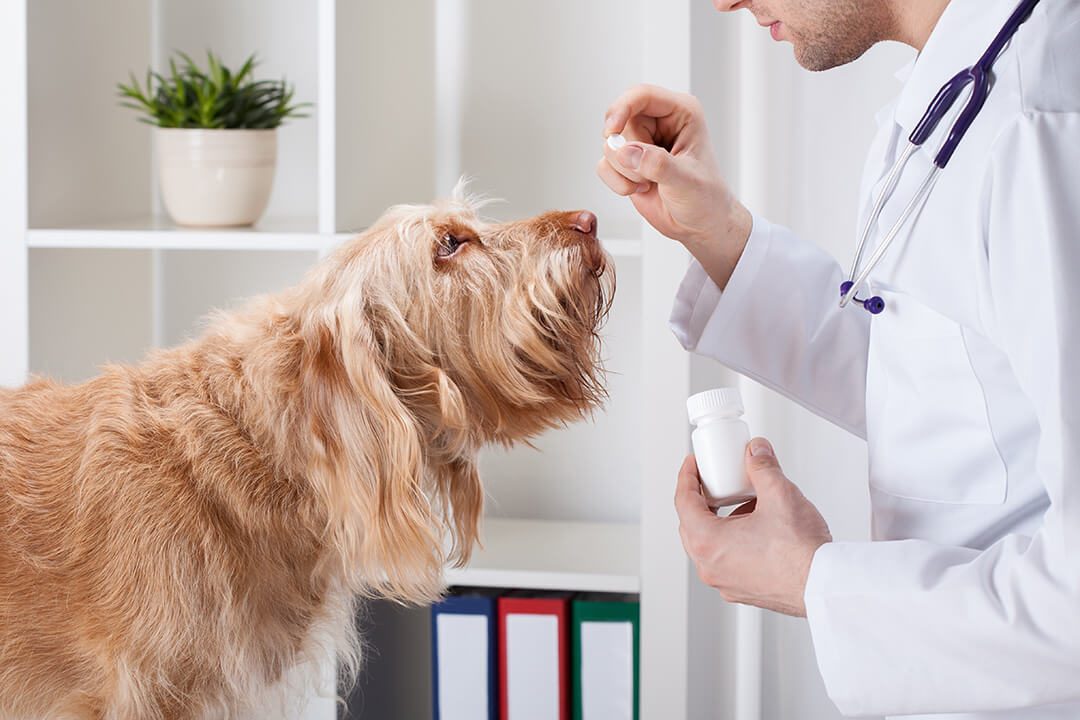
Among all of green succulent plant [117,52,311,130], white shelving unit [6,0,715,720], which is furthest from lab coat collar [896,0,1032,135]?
green succulent plant [117,52,311,130]

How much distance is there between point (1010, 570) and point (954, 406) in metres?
0.17

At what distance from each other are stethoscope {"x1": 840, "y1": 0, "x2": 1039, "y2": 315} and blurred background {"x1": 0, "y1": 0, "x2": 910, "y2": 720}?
0.50 metres

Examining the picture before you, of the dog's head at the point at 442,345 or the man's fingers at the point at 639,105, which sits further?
the man's fingers at the point at 639,105

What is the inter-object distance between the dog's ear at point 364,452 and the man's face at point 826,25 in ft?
1.61

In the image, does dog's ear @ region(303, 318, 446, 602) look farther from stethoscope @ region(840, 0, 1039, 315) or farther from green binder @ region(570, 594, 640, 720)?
green binder @ region(570, 594, 640, 720)

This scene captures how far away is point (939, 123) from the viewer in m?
0.90

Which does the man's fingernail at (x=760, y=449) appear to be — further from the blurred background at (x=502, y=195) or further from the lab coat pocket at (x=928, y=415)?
the blurred background at (x=502, y=195)

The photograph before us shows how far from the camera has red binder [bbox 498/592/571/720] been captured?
1.71 meters

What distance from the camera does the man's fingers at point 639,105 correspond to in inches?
48.1

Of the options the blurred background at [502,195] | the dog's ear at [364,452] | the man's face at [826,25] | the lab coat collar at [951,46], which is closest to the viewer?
the lab coat collar at [951,46]

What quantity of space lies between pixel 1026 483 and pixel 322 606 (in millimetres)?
693

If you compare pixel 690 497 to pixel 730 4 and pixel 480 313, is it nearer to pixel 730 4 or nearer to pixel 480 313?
pixel 480 313

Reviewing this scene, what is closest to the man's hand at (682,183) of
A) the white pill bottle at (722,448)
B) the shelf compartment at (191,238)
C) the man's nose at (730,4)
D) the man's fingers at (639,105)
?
the man's fingers at (639,105)

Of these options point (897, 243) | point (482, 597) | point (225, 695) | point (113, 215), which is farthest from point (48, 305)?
point (897, 243)
